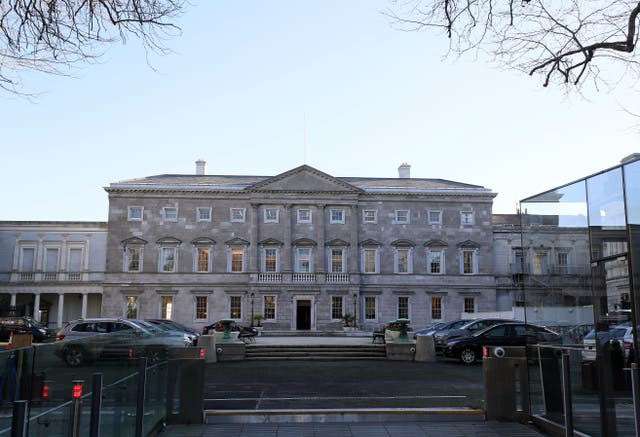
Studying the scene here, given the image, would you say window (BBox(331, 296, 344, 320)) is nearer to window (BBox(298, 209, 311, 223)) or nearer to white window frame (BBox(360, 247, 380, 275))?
white window frame (BBox(360, 247, 380, 275))

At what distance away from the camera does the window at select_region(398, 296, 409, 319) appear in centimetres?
5388

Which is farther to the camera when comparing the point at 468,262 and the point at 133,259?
the point at 468,262

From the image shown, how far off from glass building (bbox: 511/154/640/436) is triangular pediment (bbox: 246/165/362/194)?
43.1 m

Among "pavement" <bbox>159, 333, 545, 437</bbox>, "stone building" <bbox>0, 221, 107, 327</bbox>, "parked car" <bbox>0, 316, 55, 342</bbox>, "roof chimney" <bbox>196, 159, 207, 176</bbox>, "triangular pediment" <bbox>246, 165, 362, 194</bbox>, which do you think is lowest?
"pavement" <bbox>159, 333, 545, 437</bbox>

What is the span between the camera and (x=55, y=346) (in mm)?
6203

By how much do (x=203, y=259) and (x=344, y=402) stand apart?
136 feet

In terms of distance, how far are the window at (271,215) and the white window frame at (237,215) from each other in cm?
181

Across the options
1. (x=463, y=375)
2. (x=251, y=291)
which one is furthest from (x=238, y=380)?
(x=251, y=291)

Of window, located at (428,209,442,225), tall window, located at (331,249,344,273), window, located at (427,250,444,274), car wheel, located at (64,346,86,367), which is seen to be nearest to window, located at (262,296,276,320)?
tall window, located at (331,249,344,273)

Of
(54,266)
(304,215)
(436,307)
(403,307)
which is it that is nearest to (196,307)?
(304,215)

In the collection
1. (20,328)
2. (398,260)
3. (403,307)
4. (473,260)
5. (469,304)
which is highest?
(473,260)

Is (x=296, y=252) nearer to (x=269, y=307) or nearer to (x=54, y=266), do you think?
(x=269, y=307)

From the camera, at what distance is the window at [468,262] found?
2176 inches

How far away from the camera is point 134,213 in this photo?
Answer: 53.9 metres
